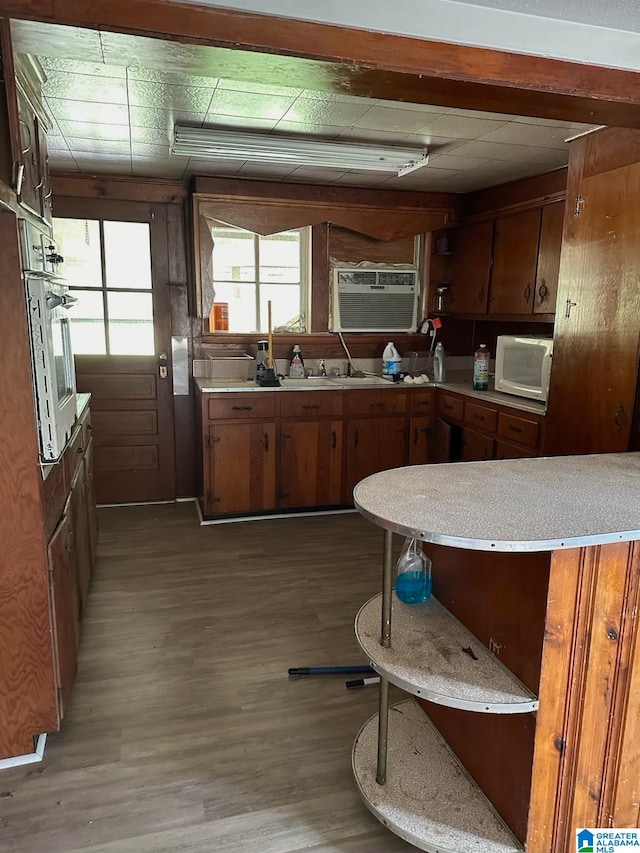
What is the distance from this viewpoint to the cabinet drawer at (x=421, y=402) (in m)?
4.25

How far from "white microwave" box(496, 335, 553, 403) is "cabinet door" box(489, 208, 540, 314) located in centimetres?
24

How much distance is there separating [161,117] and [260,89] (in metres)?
0.60

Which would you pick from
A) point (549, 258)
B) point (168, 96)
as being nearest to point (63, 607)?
point (168, 96)

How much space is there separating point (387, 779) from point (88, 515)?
1.96 m

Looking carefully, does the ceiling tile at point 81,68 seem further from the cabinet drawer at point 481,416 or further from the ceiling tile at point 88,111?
the cabinet drawer at point 481,416

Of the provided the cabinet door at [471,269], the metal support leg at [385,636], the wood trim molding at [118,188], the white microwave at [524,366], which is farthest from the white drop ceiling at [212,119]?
the metal support leg at [385,636]

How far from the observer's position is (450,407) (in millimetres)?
4180

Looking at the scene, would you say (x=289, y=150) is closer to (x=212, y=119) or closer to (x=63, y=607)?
(x=212, y=119)

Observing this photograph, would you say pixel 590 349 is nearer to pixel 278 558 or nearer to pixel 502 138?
pixel 502 138

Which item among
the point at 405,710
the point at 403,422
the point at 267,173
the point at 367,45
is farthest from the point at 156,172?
the point at 405,710

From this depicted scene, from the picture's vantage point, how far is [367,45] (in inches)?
53.0

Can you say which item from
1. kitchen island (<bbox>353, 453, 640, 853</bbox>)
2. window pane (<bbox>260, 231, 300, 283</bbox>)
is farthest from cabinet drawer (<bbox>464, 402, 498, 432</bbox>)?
kitchen island (<bbox>353, 453, 640, 853</bbox>)

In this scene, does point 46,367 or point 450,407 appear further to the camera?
point 450,407

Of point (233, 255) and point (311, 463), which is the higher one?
point (233, 255)
